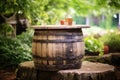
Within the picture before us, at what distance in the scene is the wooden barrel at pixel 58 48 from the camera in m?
3.98

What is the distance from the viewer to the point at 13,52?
6.51m

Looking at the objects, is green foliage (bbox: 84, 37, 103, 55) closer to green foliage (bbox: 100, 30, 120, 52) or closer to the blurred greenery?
green foliage (bbox: 100, 30, 120, 52)

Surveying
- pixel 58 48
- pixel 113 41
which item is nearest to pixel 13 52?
pixel 58 48

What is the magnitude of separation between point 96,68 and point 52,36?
993 mm

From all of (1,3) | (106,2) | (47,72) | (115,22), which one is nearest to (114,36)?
(106,2)

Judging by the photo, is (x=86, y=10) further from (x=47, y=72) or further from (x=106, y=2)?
(x=47, y=72)

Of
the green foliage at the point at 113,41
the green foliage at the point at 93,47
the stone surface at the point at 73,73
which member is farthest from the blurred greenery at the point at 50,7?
the stone surface at the point at 73,73

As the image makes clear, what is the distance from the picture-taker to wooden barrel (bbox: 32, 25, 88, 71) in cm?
398

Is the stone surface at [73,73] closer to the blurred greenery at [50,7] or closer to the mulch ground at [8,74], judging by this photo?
the mulch ground at [8,74]

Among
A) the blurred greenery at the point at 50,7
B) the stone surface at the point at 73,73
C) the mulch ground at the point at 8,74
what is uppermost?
the blurred greenery at the point at 50,7

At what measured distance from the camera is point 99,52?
725 cm

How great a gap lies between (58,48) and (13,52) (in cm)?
283

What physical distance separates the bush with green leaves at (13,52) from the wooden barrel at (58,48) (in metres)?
2.42

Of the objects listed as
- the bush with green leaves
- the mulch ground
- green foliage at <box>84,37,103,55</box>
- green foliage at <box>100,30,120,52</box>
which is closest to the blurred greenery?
the bush with green leaves
